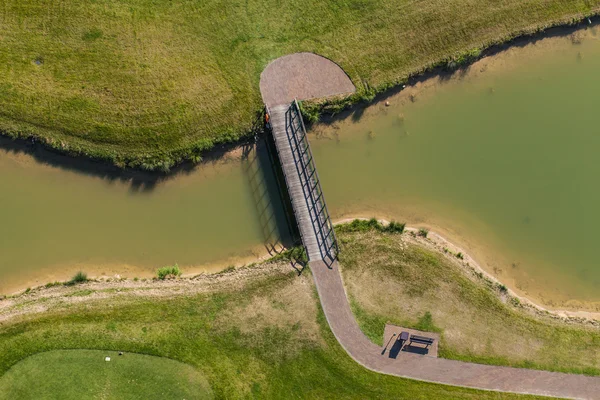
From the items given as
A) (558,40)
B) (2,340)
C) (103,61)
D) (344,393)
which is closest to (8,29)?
(103,61)

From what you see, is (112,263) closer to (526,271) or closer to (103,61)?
(103,61)

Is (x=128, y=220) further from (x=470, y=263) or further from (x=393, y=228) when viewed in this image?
(x=470, y=263)

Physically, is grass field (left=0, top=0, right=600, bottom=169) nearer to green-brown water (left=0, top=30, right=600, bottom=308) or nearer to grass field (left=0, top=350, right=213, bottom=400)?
green-brown water (left=0, top=30, right=600, bottom=308)

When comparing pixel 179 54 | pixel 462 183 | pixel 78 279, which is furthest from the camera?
pixel 462 183

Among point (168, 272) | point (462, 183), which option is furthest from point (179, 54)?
point (462, 183)

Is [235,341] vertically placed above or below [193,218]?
below

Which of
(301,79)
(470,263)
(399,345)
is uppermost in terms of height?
(301,79)

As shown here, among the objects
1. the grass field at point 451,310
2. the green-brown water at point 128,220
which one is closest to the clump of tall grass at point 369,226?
the grass field at point 451,310
